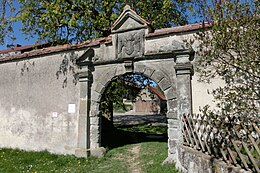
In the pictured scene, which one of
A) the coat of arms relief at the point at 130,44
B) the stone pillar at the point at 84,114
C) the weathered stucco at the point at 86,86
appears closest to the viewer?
the weathered stucco at the point at 86,86

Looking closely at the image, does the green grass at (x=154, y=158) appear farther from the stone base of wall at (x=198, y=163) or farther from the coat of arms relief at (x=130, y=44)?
the coat of arms relief at (x=130, y=44)

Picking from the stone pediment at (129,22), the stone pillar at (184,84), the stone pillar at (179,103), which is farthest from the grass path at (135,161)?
the stone pediment at (129,22)

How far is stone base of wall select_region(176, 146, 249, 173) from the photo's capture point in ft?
11.2

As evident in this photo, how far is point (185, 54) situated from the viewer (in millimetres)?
5930

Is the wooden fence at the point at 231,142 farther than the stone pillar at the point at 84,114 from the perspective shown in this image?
No

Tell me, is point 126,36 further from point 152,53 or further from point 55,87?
point 55,87

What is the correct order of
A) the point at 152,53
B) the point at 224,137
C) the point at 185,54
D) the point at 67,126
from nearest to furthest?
the point at 224,137
the point at 185,54
the point at 152,53
the point at 67,126

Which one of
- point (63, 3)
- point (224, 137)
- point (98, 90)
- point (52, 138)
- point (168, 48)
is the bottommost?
point (52, 138)

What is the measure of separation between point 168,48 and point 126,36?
4.40 feet

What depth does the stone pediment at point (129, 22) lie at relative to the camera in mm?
6594

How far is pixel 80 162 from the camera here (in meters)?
6.52

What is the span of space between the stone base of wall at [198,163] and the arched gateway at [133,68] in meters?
0.81

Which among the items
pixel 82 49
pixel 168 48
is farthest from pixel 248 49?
pixel 82 49

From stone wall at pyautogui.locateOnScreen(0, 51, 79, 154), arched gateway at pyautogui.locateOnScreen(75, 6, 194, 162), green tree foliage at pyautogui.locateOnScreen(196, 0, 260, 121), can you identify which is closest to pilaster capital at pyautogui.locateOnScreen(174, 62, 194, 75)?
arched gateway at pyautogui.locateOnScreen(75, 6, 194, 162)
